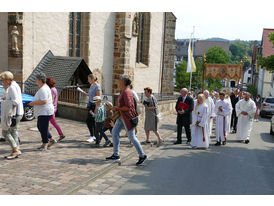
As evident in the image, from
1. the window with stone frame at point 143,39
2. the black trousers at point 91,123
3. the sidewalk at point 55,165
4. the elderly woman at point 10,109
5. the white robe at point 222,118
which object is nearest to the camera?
the sidewalk at point 55,165

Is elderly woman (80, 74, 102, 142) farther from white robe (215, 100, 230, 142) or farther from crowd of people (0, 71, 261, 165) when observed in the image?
white robe (215, 100, 230, 142)

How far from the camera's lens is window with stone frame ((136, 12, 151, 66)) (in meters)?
25.3

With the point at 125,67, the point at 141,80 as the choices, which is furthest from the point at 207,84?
the point at 125,67

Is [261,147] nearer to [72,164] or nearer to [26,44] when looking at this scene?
[72,164]

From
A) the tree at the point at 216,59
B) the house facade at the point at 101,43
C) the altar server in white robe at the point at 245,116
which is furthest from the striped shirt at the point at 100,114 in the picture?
the tree at the point at 216,59

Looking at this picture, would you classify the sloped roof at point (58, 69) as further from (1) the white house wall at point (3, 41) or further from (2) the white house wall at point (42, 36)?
(1) the white house wall at point (3, 41)

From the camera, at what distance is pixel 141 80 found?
2495cm

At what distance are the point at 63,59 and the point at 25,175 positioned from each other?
9779 mm

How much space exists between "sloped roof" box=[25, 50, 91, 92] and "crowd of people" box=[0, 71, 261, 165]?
158 inches

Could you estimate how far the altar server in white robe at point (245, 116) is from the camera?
11.7m

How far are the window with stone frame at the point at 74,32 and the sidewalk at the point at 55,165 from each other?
900 centimetres

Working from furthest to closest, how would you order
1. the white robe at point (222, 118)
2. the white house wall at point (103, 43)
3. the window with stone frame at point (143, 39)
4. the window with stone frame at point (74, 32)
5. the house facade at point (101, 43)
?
the window with stone frame at point (143, 39) → the white house wall at point (103, 43) → the window with stone frame at point (74, 32) → the house facade at point (101, 43) → the white robe at point (222, 118)

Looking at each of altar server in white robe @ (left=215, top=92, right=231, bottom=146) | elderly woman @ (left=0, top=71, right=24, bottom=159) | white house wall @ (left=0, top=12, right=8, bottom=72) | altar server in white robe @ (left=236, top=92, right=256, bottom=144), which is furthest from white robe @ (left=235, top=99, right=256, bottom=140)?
white house wall @ (left=0, top=12, right=8, bottom=72)

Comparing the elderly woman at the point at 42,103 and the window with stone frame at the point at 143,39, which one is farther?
the window with stone frame at the point at 143,39
